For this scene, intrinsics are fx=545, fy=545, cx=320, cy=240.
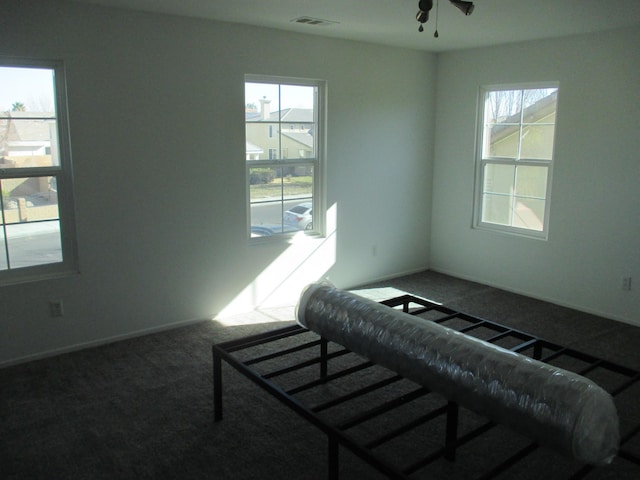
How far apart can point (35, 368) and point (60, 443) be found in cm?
104

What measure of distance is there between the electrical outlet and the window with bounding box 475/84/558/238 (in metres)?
4.11

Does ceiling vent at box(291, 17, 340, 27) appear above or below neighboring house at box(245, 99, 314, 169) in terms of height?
above

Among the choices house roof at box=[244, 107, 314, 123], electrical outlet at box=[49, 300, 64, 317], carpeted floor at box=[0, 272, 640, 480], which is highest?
house roof at box=[244, 107, 314, 123]

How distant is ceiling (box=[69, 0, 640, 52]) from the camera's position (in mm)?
3635

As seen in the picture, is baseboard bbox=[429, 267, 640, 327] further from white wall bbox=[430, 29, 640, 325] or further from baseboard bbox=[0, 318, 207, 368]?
baseboard bbox=[0, 318, 207, 368]

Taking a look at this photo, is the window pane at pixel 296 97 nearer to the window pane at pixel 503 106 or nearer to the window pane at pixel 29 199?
the window pane at pixel 503 106

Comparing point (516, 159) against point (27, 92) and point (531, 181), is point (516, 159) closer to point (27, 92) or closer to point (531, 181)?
point (531, 181)

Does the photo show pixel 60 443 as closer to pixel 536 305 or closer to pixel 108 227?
pixel 108 227

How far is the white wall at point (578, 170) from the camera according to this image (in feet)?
14.9

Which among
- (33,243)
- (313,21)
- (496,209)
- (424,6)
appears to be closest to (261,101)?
(313,21)

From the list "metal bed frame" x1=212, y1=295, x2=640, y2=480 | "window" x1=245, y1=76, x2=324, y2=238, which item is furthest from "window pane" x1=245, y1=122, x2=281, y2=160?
"metal bed frame" x1=212, y1=295, x2=640, y2=480

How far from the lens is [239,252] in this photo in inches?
187

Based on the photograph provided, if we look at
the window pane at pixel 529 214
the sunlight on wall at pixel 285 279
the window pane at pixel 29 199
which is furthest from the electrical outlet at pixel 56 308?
the window pane at pixel 529 214

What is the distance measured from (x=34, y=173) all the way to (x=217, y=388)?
2.02 meters
